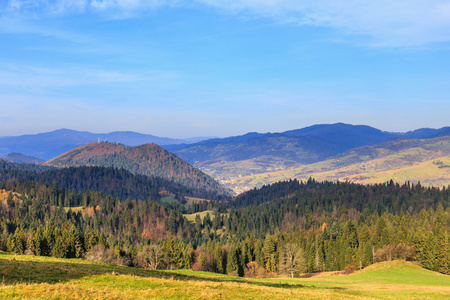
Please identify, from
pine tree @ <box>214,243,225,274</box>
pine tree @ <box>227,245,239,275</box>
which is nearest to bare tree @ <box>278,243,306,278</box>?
pine tree @ <box>227,245,239,275</box>

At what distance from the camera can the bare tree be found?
12569cm

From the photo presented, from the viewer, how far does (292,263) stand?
126m

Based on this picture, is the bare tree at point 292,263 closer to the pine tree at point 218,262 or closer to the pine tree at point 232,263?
the pine tree at point 232,263

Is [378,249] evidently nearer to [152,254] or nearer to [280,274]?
[280,274]

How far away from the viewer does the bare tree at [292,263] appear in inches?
4948

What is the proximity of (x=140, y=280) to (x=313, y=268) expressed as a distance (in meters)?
112

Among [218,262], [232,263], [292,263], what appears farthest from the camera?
[218,262]

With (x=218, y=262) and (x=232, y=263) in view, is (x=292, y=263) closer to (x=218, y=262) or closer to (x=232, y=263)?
(x=232, y=263)

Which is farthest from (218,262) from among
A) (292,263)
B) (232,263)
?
(292,263)

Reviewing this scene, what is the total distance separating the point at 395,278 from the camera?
86.8 m

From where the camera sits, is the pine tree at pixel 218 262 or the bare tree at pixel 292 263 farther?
the pine tree at pixel 218 262

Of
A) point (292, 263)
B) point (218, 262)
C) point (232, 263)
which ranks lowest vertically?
point (232, 263)

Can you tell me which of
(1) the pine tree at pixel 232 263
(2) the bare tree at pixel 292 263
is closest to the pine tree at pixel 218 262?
(1) the pine tree at pixel 232 263

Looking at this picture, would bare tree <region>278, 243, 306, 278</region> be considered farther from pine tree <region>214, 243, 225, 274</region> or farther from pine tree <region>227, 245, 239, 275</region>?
pine tree <region>214, 243, 225, 274</region>
